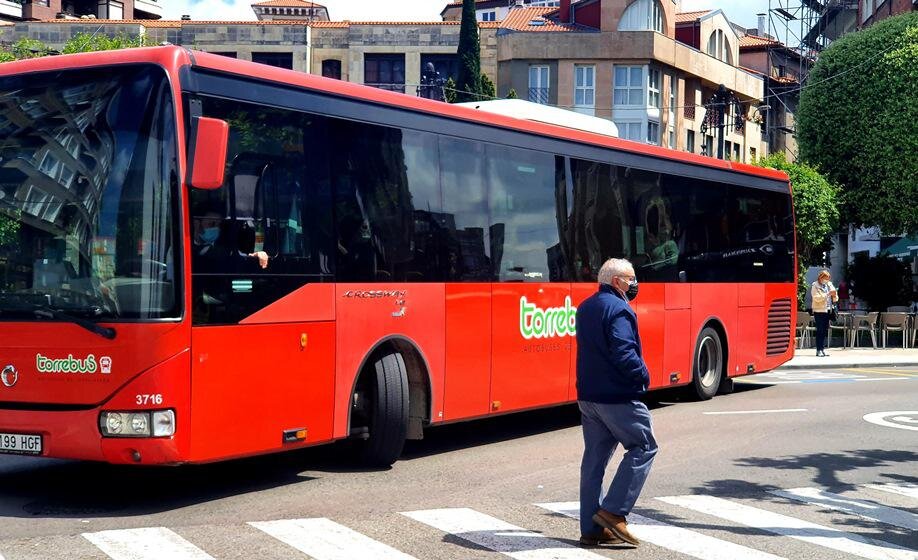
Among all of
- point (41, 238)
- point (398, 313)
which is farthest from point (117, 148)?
point (398, 313)

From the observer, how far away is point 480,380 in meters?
11.1

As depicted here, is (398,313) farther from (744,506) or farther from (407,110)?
(744,506)

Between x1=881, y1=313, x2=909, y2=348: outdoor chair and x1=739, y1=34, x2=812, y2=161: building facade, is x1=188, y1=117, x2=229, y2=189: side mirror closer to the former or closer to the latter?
x1=881, y1=313, x2=909, y2=348: outdoor chair

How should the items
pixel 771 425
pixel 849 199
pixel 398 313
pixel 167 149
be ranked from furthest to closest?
pixel 849 199 < pixel 771 425 < pixel 398 313 < pixel 167 149

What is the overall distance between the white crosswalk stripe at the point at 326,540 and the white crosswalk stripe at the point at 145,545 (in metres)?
0.58

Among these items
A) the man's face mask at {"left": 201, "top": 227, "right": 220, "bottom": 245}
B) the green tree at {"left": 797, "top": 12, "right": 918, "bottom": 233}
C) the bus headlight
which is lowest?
the bus headlight

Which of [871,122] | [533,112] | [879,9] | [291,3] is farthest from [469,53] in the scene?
[533,112]

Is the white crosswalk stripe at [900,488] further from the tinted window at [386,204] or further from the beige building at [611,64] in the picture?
the beige building at [611,64]

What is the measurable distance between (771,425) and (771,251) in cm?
477

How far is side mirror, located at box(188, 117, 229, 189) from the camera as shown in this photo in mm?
7910

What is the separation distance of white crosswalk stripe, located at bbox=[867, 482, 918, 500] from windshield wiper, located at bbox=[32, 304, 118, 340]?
6204 mm

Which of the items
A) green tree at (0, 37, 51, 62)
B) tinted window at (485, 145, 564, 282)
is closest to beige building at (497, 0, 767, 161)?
green tree at (0, 37, 51, 62)

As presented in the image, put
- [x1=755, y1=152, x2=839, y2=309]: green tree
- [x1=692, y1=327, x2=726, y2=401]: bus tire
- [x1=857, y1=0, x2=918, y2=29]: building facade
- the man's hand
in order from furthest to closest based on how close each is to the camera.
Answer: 1. [x1=857, y1=0, x2=918, y2=29]: building facade
2. [x1=755, y1=152, x2=839, y2=309]: green tree
3. [x1=692, y1=327, x2=726, y2=401]: bus tire
4. the man's hand

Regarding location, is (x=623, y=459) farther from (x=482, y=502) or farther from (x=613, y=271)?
(x=482, y=502)
